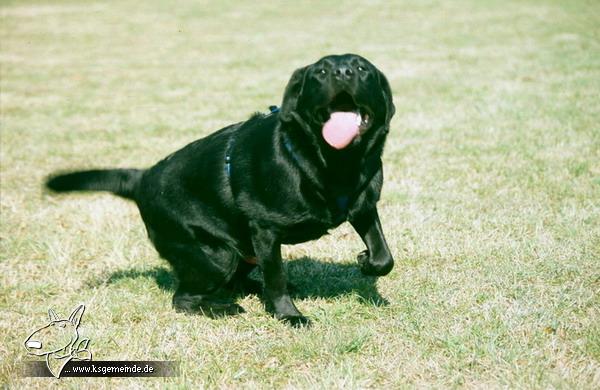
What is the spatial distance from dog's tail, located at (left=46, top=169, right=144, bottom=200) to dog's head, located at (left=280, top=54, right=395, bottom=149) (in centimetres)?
132

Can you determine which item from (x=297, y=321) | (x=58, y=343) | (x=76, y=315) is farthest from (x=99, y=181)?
(x=297, y=321)

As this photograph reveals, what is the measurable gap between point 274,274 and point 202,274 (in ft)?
1.83

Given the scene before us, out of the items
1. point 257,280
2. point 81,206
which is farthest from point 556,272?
point 81,206

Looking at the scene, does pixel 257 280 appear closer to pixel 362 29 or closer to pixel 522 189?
pixel 522 189

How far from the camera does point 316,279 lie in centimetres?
467

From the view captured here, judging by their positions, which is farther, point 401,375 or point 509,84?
point 509,84

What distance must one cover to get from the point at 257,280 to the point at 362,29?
17250mm

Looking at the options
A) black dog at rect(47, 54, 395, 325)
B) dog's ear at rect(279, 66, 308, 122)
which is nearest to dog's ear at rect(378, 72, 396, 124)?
black dog at rect(47, 54, 395, 325)

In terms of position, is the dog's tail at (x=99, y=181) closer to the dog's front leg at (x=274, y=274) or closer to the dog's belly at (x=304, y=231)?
the dog's front leg at (x=274, y=274)

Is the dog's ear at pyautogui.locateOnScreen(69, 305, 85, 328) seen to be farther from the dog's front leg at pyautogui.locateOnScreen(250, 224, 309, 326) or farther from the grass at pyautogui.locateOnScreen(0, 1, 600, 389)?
the dog's front leg at pyautogui.locateOnScreen(250, 224, 309, 326)

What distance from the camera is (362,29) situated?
68.5 ft

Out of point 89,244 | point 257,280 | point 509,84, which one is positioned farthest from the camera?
point 509,84

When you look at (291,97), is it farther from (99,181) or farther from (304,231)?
(99,181)

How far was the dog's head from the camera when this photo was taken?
3.51 meters
